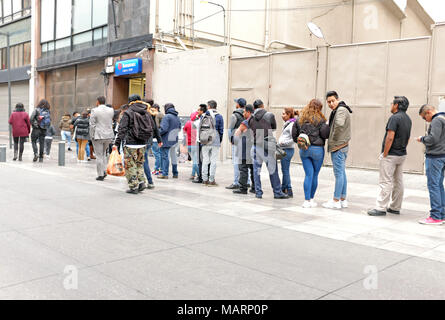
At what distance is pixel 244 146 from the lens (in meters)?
9.16

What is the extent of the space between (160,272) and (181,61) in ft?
50.9

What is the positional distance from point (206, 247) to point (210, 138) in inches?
196

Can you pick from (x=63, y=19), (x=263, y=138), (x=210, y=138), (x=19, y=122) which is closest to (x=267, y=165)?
(x=263, y=138)

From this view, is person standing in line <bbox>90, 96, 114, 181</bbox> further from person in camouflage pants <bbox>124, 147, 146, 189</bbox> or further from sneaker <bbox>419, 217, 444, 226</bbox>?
sneaker <bbox>419, 217, 444, 226</bbox>

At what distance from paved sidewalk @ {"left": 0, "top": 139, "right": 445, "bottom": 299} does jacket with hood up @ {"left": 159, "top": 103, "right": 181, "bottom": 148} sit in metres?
2.30

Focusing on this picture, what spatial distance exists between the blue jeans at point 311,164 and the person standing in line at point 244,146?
54.1 inches

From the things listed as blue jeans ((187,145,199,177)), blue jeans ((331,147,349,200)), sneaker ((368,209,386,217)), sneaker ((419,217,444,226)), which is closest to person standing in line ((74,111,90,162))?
blue jeans ((187,145,199,177))

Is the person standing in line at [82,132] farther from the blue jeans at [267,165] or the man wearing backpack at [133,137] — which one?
the blue jeans at [267,165]

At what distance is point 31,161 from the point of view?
14.5 m

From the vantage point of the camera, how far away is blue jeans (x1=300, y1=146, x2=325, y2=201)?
304 inches

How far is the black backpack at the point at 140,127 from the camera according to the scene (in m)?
8.77

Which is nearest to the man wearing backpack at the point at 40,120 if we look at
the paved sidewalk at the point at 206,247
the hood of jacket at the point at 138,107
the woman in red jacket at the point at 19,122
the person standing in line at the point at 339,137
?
the woman in red jacket at the point at 19,122

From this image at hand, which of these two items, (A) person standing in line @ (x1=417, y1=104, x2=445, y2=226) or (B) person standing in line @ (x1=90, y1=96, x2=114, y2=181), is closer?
(A) person standing in line @ (x1=417, y1=104, x2=445, y2=226)

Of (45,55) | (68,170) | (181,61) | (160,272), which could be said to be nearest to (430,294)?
(160,272)
